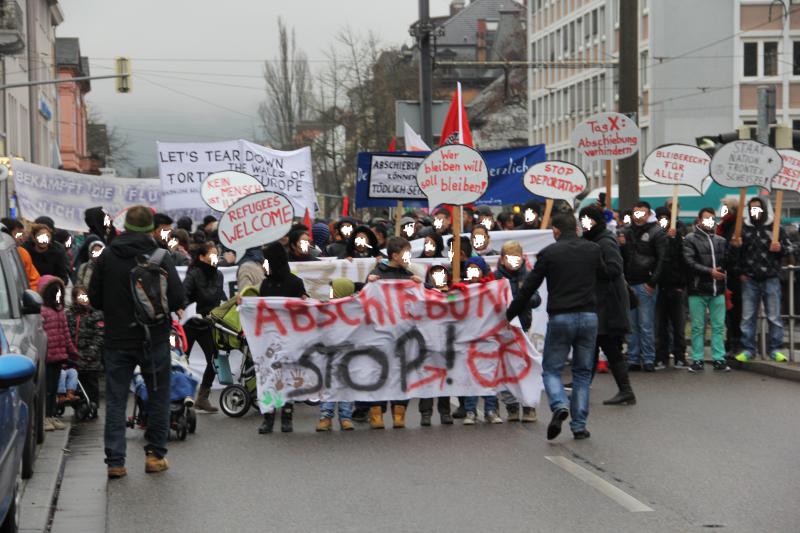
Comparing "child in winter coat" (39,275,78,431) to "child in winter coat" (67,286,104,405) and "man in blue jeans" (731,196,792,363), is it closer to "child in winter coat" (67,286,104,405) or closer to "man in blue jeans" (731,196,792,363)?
"child in winter coat" (67,286,104,405)

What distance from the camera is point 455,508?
28.9 feet

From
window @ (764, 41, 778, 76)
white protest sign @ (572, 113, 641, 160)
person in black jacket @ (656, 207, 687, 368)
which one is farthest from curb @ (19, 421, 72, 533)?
window @ (764, 41, 778, 76)

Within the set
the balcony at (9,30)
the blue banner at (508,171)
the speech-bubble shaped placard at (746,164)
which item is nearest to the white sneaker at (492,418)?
the speech-bubble shaped placard at (746,164)

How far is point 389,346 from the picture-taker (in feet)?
43.6

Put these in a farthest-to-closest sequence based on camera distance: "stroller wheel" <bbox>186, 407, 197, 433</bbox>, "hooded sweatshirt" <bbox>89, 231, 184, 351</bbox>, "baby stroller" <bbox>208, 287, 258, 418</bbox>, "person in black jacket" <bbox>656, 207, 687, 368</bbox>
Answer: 1. "person in black jacket" <bbox>656, 207, 687, 368</bbox>
2. "baby stroller" <bbox>208, 287, 258, 418</bbox>
3. "stroller wheel" <bbox>186, 407, 197, 433</bbox>
4. "hooded sweatshirt" <bbox>89, 231, 184, 351</bbox>

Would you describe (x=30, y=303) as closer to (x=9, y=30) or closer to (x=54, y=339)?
(x=54, y=339)

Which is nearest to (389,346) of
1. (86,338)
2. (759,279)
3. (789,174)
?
(86,338)

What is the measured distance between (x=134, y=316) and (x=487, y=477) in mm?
2702

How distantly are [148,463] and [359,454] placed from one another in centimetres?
166

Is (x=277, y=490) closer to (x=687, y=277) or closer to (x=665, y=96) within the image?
(x=687, y=277)

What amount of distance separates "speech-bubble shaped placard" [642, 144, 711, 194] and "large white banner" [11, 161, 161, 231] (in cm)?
873

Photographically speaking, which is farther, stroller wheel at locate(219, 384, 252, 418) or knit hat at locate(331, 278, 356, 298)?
stroller wheel at locate(219, 384, 252, 418)

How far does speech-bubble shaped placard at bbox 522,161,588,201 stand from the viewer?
1873 cm

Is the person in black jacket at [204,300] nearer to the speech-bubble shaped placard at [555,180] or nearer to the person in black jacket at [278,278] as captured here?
the person in black jacket at [278,278]
